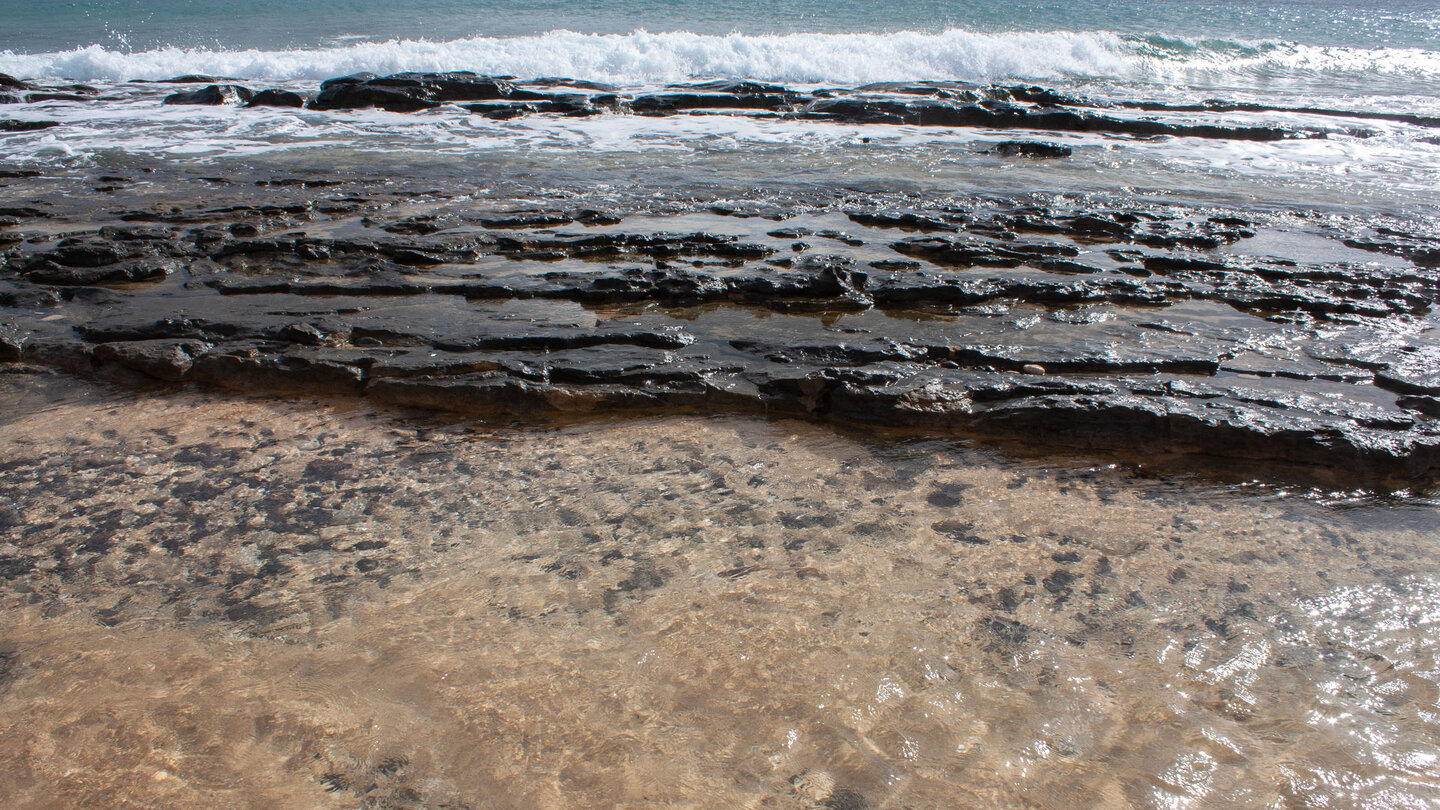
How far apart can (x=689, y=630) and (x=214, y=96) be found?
632 inches

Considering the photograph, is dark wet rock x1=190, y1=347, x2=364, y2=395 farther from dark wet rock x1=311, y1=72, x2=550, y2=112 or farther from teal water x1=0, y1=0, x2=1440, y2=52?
teal water x1=0, y1=0, x2=1440, y2=52

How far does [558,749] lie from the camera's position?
75.1 inches

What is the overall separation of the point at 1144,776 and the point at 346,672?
5.89 feet

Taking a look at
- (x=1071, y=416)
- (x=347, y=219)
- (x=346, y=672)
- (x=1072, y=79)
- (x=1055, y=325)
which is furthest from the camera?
(x=1072, y=79)

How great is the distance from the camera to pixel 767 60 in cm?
2084

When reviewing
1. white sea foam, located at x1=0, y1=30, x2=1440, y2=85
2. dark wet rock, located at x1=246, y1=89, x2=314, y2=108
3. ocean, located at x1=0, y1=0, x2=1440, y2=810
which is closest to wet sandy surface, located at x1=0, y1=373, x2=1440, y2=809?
ocean, located at x1=0, y1=0, x2=1440, y2=810

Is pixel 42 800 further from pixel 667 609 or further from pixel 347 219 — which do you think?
pixel 347 219

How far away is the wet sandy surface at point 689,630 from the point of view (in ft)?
6.10

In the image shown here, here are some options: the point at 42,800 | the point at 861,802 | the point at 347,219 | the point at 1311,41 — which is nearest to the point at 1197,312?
the point at 861,802

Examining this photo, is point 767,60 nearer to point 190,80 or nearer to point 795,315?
point 190,80

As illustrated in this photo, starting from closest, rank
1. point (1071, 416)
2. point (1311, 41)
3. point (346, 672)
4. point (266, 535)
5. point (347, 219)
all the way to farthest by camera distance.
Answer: point (346, 672) → point (266, 535) → point (1071, 416) → point (347, 219) → point (1311, 41)

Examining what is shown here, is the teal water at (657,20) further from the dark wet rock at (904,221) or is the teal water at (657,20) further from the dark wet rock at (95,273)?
the dark wet rock at (95,273)

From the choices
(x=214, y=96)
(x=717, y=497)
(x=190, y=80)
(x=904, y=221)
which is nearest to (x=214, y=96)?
(x=214, y=96)

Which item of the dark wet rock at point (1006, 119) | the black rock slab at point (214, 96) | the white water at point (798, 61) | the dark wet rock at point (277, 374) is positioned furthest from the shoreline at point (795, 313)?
the white water at point (798, 61)
